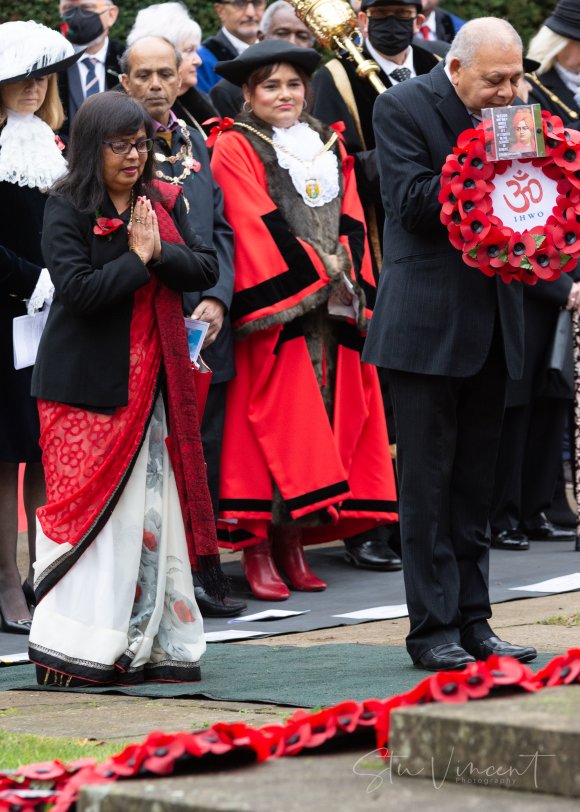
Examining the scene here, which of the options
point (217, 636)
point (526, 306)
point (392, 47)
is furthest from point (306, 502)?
point (392, 47)

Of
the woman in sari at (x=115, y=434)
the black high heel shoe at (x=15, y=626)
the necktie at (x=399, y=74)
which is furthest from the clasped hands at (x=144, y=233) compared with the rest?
the necktie at (x=399, y=74)

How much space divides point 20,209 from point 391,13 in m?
2.82

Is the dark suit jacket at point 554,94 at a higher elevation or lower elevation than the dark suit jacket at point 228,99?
lower

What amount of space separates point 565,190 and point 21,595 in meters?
3.01

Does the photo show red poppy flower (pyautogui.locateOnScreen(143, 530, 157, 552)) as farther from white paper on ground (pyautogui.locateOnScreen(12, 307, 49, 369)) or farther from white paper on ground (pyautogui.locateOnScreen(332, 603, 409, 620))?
white paper on ground (pyautogui.locateOnScreen(332, 603, 409, 620))

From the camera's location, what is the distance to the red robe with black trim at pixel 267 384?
800 centimetres

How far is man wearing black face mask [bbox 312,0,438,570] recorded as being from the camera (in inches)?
342

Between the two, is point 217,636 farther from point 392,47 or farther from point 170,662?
point 392,47

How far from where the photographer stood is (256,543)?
8.09m

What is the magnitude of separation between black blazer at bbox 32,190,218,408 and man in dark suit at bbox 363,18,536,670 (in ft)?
2.65

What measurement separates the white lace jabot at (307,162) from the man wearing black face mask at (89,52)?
1395 mm

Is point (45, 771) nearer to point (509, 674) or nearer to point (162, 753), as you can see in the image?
point (162, 753)

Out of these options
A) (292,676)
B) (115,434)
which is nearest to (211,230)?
(115,434)

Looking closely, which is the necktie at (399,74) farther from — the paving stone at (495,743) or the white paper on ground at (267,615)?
the paving stone at (495,743)
